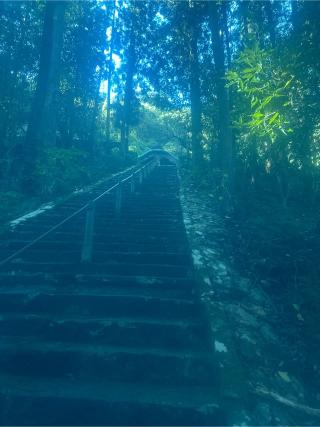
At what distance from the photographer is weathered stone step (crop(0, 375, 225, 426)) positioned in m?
2.96

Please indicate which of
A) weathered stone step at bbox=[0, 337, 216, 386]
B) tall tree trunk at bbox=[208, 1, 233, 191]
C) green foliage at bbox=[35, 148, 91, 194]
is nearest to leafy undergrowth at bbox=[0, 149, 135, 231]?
green foliage at bbox=[35, 148, 91, 194]

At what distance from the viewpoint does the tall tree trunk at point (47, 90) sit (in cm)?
1045

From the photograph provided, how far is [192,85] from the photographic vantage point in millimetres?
16625

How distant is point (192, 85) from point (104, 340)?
15.7m

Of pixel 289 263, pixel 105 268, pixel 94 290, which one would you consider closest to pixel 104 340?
pixel 94 290

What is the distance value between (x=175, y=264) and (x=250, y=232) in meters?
2.34

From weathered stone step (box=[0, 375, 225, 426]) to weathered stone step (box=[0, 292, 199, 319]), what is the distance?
1175 millimetres

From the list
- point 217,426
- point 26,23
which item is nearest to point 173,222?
point 217,426

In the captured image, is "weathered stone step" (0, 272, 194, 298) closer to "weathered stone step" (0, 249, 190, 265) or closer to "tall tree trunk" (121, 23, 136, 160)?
"weathered stone step" (0, 249, 190, 265)

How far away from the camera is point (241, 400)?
292 centimetres

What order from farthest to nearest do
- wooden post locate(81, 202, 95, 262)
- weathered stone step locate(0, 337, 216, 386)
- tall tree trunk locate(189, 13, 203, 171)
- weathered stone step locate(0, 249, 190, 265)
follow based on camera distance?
tall tree trunk locate(189, 13, 203, 171) < weathered stone step locate(0, 249, 190, 265) < wooden post locate(81, 202, 95, 262) < weathered stone step locate(0, 337, 216, 386)

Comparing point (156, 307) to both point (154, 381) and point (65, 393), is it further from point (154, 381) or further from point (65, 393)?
point (65, 393)

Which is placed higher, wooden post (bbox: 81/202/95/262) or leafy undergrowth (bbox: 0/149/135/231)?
leafy undergrowth (bbox: 0/149/135/231)

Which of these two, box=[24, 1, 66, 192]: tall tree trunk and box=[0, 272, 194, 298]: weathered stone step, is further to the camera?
box=[24, 1, 66, 192]: tall tree trunk
